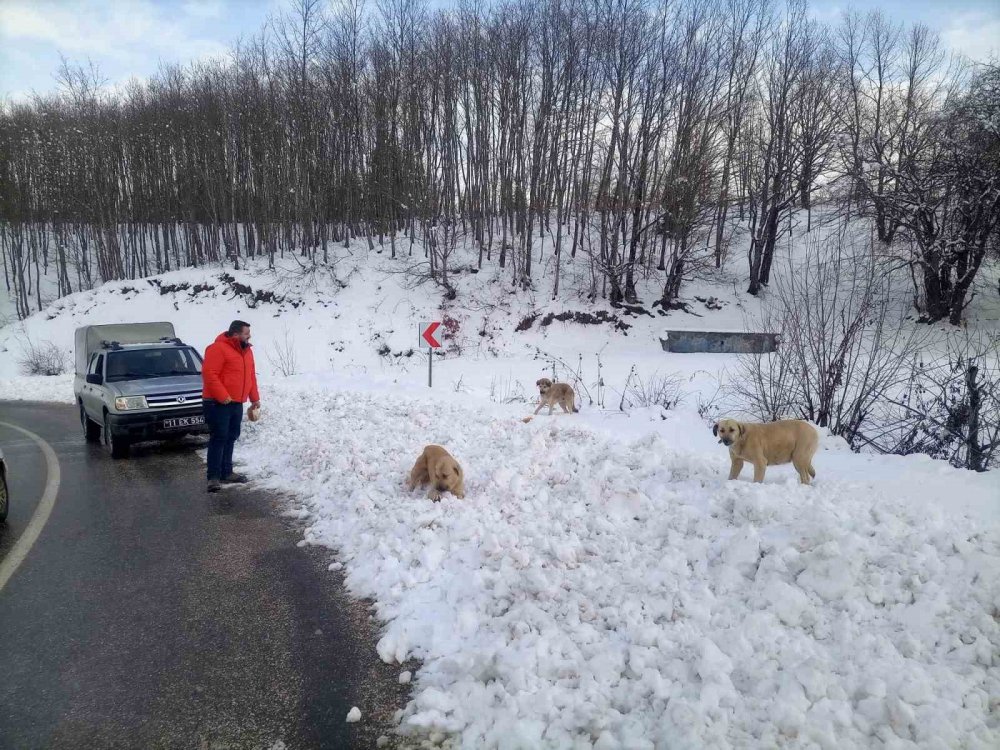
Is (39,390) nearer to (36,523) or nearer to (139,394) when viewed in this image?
(139,394)

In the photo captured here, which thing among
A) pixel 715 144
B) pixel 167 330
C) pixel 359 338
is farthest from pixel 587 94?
pixel 167 330

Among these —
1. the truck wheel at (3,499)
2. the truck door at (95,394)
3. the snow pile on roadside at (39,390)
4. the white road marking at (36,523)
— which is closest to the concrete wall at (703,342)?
the truck door at (95,394)

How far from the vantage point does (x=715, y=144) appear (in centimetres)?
2567

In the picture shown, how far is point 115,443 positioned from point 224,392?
3762 millimetres

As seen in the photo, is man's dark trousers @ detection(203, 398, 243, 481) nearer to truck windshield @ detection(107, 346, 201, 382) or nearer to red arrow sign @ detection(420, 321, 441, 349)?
truck windshield @ detection(107, 346, 201, 382)

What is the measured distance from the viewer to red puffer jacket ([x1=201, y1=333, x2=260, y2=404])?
280 inches

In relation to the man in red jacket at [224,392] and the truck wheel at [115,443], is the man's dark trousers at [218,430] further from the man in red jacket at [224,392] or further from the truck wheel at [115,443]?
the truck wheel at [115,443]

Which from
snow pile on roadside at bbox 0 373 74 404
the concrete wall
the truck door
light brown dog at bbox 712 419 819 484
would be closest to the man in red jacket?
the truck door

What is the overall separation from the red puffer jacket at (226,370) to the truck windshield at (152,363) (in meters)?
3.86

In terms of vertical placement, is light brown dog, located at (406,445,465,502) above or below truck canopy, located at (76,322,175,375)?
below

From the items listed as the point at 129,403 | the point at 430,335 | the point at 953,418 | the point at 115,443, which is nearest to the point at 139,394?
the point at 129,403

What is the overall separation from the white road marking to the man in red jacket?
1766 mm

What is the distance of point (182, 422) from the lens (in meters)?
9.56

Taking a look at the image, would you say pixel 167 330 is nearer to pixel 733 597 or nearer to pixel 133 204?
pixel 733 597
